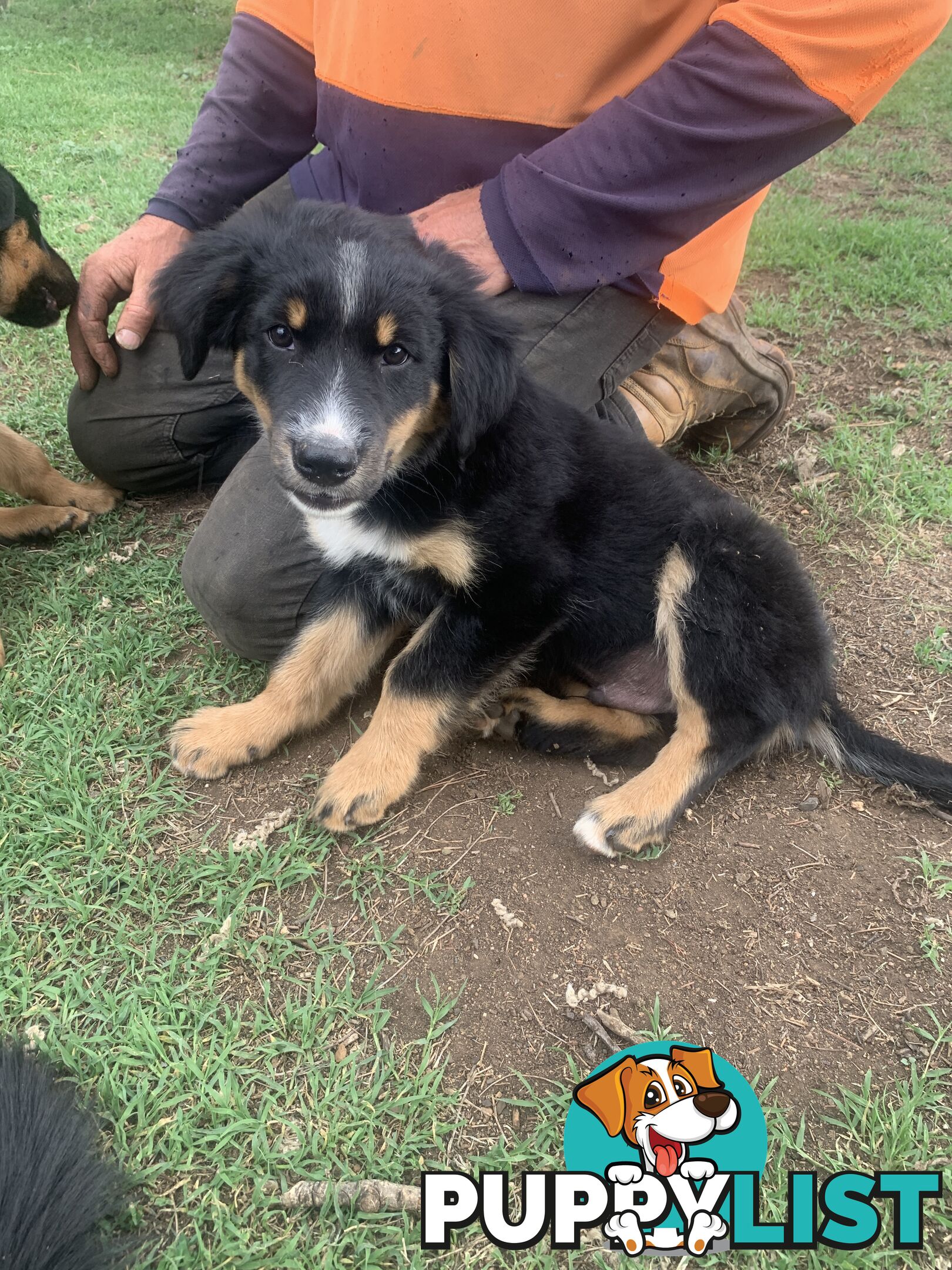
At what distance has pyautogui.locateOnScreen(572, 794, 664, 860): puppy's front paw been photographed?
82.5 inches

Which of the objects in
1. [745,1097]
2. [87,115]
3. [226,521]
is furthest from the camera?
[87,115]

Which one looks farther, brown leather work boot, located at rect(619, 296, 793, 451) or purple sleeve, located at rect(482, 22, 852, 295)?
brown leather work boot, located at rect(619, 296, 793, 451)

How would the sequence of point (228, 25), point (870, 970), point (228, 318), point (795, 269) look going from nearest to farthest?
1. point (870, 970)
2. point (228, 318)
3. point (795, 269)
4. point (228, 25)

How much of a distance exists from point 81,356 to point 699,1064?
3.07 m

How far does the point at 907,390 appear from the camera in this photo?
3.90 metres

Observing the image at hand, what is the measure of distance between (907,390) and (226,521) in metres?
3.17

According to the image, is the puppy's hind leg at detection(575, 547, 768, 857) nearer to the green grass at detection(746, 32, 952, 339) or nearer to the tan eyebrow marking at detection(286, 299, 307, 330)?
the tan eyebrow marking at detection(286, 299, 307, 330)

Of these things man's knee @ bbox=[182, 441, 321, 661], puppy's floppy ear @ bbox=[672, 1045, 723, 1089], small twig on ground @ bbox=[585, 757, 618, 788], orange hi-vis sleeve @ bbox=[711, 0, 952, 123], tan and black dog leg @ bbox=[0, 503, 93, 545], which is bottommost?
tan and black dog leg @ bbox=[0, 503, 93, 545]

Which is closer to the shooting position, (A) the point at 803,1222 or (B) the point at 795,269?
(A) the point at 803,1222

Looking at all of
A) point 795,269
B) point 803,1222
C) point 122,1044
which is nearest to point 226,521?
point 122,1044

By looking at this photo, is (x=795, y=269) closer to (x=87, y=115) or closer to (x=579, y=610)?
(x=579, y=610)

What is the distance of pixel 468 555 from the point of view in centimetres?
217

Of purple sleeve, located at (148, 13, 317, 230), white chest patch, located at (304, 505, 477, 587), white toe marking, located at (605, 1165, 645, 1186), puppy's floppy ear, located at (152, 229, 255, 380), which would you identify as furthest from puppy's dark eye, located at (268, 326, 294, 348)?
white toe marking, located at (605, 1165, 645, 1186)

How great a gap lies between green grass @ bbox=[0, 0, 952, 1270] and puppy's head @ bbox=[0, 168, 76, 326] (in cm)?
65
